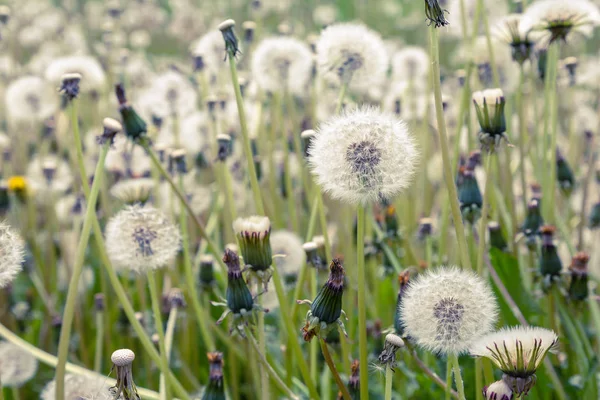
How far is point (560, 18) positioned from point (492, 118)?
701mm

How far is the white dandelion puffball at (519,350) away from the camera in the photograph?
1190 mm

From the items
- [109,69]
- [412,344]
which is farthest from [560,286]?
[109,69]

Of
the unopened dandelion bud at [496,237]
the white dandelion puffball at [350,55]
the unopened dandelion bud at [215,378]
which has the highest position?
the white dandelion puffball at [350,55]

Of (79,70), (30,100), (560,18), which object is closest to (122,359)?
(560,18)

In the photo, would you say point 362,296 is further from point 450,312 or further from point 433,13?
point 433,13

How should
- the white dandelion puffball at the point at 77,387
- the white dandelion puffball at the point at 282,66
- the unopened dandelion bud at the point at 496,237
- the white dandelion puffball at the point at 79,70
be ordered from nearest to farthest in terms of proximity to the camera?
1. the white dandelion puffball at the point at 77,387
2. the unopened dandelion bud at the point at 496,237
3. the white dandelion puffball at the point at 282,66
4. the white dandelion puffball at the point at 79,70

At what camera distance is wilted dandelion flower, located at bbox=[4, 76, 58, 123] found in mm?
3641

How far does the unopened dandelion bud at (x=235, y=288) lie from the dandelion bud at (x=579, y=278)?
3.13 ft

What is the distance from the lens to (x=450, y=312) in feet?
4.51

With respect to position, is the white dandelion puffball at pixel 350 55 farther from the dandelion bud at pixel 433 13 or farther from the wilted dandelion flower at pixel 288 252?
the dandelion bud at pixel 433 13

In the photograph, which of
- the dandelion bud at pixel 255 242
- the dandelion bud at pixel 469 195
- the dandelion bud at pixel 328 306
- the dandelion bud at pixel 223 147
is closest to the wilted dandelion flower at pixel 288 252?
the dandelion bud at pixel 223 147

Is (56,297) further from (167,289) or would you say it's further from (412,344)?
(412,344)

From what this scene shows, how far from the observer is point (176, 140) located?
3018 mm

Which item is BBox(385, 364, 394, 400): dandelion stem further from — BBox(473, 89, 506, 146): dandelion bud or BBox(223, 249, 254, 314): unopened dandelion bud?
BBox(473, 89, 506, 146): dandelion bud
